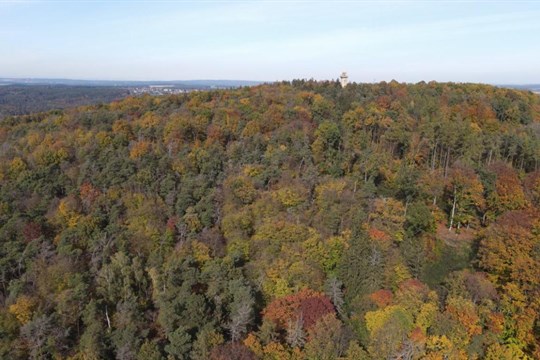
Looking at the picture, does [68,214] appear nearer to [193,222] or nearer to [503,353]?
[193,222]

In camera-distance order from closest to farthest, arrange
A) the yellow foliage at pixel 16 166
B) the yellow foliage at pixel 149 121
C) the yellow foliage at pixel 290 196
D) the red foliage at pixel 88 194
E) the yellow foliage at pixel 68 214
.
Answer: the yellow foliage at pixel 290 196, the yellow foliage at pixel 68 214, the red foliage at pixel 88 194, the yellow foliage at pixel 16 166, the yellow foliage at pixel 149 121

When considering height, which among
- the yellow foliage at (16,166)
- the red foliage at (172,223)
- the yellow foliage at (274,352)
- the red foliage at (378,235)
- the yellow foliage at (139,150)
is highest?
the yellow foliage at (139,150)

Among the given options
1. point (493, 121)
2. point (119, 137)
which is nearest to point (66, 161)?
point (119, 137)

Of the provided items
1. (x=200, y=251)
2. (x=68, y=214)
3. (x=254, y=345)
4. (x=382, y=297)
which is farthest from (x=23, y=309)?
(x=382, y=297)

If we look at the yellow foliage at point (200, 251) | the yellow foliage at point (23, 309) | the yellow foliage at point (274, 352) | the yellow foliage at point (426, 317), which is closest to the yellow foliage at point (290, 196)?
the yellow foliage at point (200, 251)

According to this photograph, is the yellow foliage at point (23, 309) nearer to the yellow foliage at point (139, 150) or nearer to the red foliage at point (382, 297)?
the yellow foliage at point (139, 150)

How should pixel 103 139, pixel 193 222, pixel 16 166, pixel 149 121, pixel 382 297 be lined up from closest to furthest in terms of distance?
pixel 382 297 < pixel 193 222 < pixel 16 166 < pixel 103 139 < pixel 149 121
